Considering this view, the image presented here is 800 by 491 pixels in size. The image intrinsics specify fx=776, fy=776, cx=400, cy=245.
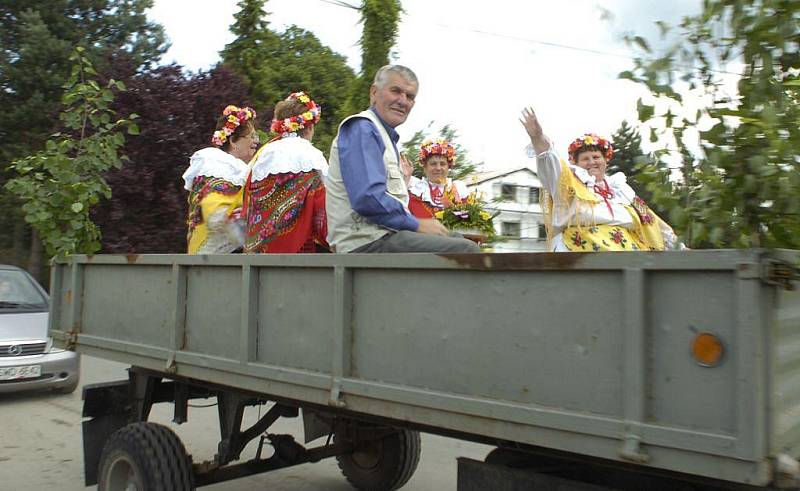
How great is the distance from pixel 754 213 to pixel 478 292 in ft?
2.71

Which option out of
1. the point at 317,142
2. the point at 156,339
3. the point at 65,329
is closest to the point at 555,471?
the point at 156,339

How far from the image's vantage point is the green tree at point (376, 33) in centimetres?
1162

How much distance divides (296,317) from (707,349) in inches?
65.2

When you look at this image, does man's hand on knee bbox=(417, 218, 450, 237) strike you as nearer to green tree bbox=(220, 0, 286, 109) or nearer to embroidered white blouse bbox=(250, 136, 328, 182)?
embroidered white blouse bbox=(250, 136, 328, 182)

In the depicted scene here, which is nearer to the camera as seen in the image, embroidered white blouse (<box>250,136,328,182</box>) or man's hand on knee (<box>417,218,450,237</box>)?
man's hand on knee (<box>417,218,450,237</box>)

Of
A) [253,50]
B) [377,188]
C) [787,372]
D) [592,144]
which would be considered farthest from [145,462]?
[253,50]

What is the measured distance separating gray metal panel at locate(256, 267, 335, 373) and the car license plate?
20.0 feet

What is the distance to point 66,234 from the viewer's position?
16.3 ft

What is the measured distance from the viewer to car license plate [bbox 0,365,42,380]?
26.7 ft

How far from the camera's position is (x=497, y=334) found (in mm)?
2379

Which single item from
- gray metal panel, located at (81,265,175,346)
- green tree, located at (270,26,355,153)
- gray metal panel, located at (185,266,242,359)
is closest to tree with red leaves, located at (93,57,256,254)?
green tree, located at (270,26,355,153)

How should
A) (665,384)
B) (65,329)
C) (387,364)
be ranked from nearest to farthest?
1. (665,384)
2. (387,364)
3. (65,329)

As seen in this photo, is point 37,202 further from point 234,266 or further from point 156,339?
point 234,266

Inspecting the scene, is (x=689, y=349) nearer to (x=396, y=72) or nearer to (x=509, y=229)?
(x=396, y=72)
